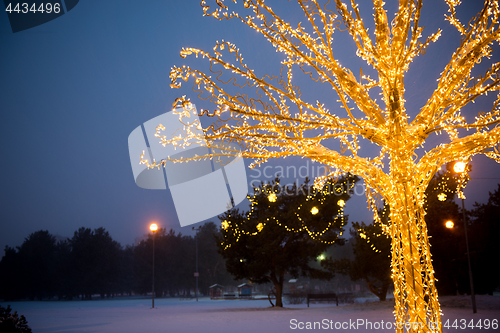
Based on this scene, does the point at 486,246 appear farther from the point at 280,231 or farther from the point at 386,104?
the point at 386,104

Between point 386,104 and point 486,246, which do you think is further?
point 486,246

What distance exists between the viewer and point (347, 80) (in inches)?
123

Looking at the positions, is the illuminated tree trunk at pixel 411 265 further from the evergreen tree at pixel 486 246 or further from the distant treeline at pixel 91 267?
the distant treeline at pixel 91 267

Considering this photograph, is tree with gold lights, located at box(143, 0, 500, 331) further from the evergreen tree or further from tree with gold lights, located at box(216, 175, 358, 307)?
the evergreen tree

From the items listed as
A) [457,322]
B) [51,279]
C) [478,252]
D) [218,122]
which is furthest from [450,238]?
[51,279]

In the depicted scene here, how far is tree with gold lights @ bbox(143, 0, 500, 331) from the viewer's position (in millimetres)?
2895

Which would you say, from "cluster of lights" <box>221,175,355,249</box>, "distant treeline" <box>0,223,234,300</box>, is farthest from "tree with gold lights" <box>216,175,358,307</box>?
"distant treeline" <box>0,223,234,300</box>

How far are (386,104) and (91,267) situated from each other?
60337 mm

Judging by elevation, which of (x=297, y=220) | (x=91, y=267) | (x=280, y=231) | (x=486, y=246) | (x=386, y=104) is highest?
(x=386, y=104)

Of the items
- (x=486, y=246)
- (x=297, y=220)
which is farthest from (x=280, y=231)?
(x=486, y=246)

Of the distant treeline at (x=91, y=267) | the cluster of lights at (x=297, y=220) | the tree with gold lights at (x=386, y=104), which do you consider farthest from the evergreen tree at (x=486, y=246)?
the distant treeline at (x=91, y=267)

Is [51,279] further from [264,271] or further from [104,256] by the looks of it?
[264,271]

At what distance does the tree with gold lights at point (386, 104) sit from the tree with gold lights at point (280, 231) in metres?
16.3

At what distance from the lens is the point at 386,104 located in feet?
10.6
